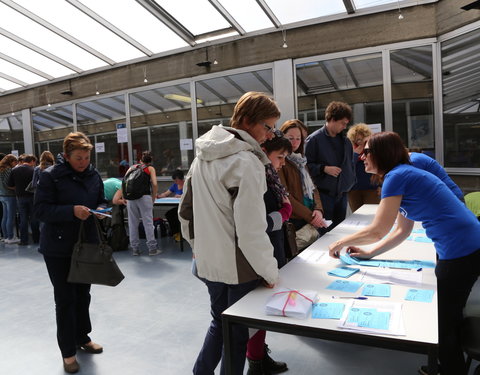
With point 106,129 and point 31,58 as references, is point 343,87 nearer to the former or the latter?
point 106,129

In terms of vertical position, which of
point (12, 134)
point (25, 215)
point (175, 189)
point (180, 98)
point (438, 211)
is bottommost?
point (25, 215)

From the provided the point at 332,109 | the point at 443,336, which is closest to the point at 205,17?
the point at 332,109

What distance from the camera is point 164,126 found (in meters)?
7.22

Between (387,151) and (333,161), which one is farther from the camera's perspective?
(333,161)

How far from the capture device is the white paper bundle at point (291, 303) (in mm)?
1421

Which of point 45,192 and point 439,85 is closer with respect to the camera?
point 45,192

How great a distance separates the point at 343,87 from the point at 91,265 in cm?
424

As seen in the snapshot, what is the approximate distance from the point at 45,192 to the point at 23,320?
60.3 inches

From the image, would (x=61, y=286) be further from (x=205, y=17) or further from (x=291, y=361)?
(x=205, y=17)

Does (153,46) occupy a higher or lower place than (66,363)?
higher

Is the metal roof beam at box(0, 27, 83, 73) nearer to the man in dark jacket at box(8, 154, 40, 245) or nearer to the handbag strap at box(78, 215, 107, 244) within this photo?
the man in dark jacket at box(8, 154, 40, 245)

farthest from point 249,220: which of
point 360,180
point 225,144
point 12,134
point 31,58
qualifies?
point 12,134

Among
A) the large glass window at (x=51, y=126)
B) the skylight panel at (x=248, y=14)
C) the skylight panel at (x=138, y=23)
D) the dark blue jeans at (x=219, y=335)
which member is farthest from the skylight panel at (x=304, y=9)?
the large glass window at (x=51, y=126)

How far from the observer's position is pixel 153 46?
6527 millimetres
